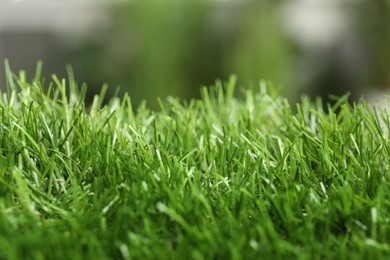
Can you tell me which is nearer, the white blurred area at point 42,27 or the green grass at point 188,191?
the green grass at point 188,191

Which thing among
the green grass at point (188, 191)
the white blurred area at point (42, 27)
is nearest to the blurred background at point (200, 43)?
the white blurred area at point (42, 27)

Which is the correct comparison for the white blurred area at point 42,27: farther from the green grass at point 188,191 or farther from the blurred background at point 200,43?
the green grass at point 188,191

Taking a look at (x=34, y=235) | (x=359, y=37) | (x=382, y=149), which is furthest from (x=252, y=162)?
(x=359, y=37)

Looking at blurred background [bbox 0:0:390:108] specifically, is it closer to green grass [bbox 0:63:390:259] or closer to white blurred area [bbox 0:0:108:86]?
white blurred area [bbox 0:0:108:86]

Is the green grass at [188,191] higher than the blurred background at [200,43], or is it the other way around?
the green grass at [188,191]

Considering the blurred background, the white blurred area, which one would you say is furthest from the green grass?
the white blurred area

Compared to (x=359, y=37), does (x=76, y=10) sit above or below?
above

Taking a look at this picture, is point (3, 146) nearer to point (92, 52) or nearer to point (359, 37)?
point (92, 52)
